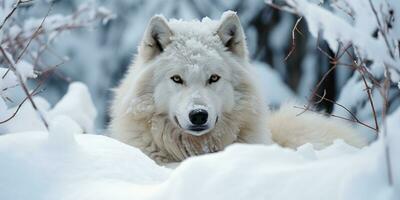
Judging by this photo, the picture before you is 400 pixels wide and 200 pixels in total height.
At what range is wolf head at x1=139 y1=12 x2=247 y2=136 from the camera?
4.11 metres

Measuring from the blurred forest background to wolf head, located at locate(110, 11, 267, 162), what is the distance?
13.5 ft

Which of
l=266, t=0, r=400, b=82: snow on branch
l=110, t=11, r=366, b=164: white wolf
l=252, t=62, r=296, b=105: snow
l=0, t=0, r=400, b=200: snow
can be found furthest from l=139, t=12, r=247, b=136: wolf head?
l=252, t=62, r=296, b=105: snow

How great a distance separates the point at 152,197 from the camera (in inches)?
75.6

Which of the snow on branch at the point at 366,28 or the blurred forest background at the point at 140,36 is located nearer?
the snow on branch at the point at 366,28

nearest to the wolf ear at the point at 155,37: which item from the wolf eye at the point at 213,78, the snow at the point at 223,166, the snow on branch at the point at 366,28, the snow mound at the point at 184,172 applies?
the wolf eye at the point at 213,78

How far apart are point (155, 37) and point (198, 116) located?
639 mm

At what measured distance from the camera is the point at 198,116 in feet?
13.3

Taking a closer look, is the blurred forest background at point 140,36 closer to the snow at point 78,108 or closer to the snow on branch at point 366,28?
the snow at point 78,108

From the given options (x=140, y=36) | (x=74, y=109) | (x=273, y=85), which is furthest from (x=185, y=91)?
(x=140, y=36)

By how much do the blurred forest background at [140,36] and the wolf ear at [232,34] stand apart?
3977 mm

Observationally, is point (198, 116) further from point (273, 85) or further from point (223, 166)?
point (273, 85)

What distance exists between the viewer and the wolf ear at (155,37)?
432cm

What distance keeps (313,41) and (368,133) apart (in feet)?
5.04

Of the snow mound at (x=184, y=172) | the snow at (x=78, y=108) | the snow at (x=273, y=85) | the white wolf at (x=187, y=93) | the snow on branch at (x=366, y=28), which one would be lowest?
the snow at (x=273, y=85)
